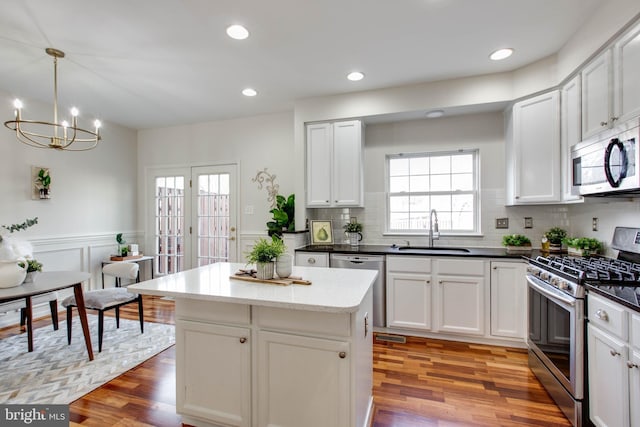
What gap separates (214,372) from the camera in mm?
1709

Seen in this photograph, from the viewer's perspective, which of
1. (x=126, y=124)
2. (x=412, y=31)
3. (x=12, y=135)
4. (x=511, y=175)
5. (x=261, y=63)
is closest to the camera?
(x=412, y=31)

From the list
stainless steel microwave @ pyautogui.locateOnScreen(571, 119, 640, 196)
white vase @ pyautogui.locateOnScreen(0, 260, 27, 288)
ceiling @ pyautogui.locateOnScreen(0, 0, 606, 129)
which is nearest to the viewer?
stainless steel microwave @ pyautogui.locateOnScreen(571, 119, 640, 196)

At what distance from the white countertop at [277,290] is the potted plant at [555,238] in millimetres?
2210

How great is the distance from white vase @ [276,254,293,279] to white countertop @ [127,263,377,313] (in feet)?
0.40

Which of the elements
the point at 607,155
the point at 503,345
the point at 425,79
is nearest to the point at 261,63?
the point at 425,79

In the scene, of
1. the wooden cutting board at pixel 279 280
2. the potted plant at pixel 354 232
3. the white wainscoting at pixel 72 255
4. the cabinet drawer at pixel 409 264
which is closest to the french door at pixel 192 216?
the white wainscoting at pixel 72 255

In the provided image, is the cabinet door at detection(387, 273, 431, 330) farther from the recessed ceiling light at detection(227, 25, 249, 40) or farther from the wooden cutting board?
the recessed ceiling light at detection(227, 25, 249, 40)

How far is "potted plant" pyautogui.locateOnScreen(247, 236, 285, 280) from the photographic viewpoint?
6.09 feet

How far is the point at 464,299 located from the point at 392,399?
52.5 inches

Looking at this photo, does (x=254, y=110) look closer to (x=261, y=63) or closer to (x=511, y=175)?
(x=261, y=63)

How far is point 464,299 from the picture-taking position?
9.64 feet

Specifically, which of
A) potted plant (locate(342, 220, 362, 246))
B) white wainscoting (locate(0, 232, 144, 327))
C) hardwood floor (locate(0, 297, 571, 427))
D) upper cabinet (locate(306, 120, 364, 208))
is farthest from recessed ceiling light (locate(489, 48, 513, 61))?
white wainscoting (locate(0, 232, 144, 327))

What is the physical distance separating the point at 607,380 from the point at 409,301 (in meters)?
1.63

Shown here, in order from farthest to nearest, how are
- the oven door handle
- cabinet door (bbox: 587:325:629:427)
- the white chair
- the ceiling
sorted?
the white chair → the ceiling → the oven door handle → cabinet door (bbox: 587:325:629:427)
